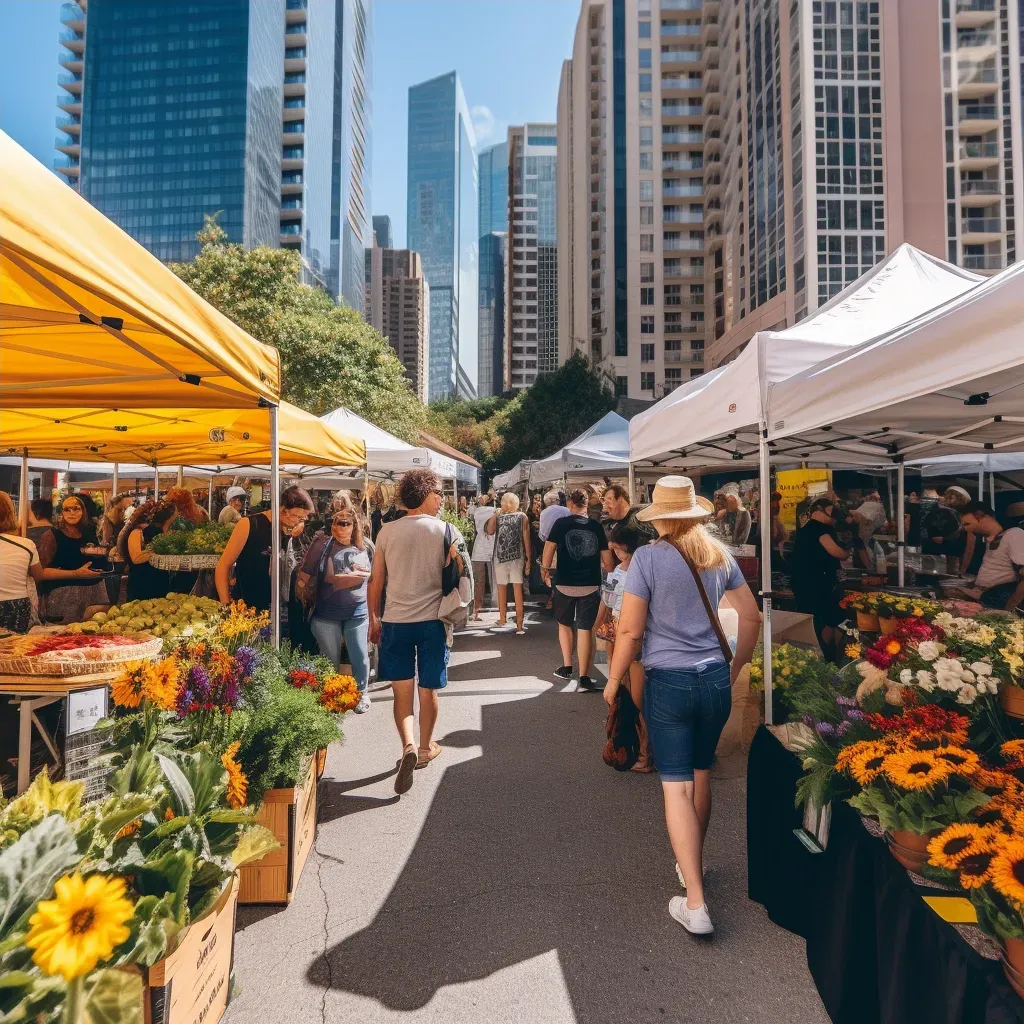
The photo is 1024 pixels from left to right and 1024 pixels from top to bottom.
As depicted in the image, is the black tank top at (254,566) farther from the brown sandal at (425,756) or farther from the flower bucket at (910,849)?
the flower bucket at (910,849)

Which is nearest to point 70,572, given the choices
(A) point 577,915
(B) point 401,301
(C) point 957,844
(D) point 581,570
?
(D) point 581,570

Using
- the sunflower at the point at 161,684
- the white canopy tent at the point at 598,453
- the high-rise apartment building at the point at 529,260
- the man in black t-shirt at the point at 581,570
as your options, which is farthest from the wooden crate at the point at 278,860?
the high-rise apartment building at the point at 529,260

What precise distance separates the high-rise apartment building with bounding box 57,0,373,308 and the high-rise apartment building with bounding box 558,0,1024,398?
3363 cm

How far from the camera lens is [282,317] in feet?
63.2

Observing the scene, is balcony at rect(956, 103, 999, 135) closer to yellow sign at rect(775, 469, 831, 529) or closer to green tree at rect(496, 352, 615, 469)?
green tree at rect(496, 352, 615, 469)

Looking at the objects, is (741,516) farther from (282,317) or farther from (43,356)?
(282,317)

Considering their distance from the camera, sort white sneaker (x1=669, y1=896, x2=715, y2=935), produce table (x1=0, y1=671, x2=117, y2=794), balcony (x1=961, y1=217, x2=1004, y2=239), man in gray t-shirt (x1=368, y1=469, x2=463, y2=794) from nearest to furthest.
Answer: white sneaker (x1=669, y1=896, x2=715, y2=935)
produce table (x1=0, y1=671, x2=117, y2=794)
man in gray t-shirt (x1=368, y1=469, x2=463, y2=794)
balcony (x1=961, y1=217, x2=1004, y2=239)

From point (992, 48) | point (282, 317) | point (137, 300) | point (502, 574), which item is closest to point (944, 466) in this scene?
point (502, 574)

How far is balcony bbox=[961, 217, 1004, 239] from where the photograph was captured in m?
36.8

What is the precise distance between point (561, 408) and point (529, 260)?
330ft

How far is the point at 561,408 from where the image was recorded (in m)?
39.5

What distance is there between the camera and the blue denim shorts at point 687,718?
262cm

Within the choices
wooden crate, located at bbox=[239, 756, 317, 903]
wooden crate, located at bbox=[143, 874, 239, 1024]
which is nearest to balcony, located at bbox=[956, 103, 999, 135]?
wooden crate, located at bbox=[239, 756, 317, 903]

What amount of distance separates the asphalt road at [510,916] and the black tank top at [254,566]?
1450mm
